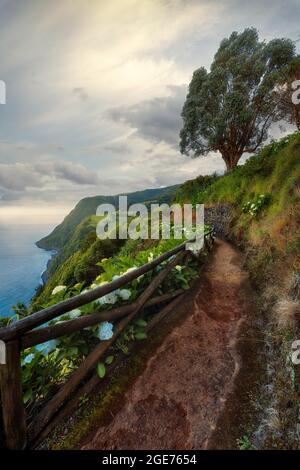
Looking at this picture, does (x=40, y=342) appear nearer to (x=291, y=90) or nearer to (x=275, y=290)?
(x=275, y=290)

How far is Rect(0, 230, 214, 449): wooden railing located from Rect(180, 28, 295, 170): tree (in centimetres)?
1976

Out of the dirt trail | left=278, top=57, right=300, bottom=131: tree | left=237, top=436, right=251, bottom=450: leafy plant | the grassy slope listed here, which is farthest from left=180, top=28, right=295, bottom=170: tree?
left=237, top=436, right=251, bottom=450: leafy plant

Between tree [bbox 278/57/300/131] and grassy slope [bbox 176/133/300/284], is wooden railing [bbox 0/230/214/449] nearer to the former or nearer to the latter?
grassy slope [bbox 176/133/300/284]

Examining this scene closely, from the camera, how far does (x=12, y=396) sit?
2314mm

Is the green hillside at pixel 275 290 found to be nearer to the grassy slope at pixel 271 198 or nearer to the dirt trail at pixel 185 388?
the grassy slope at pixel 271 198

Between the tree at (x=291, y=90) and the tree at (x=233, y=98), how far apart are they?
307 inches

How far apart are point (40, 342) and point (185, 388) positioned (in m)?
2.10

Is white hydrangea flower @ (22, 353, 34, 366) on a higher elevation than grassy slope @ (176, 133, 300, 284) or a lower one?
lower

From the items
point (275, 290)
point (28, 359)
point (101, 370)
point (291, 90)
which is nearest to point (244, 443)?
point (101, 370)

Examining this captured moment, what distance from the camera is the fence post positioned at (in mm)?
2252

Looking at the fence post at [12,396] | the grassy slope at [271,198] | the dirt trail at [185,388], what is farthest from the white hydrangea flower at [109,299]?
the grassy slope at [271,198]
